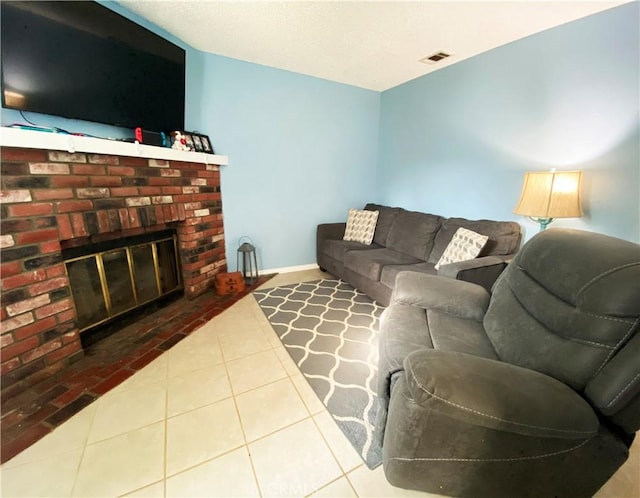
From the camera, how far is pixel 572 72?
1.85 m

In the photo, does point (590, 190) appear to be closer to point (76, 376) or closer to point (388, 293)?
point (388, 293)

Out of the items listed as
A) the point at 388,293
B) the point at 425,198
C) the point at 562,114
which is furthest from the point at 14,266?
the point at 562,114

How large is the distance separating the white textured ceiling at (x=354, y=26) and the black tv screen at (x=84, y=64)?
1.13 feet

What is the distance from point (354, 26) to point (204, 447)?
9.35ft

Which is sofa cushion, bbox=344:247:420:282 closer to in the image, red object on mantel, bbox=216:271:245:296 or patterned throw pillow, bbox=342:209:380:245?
patterned throw pillow, bbox=342:209:380:245

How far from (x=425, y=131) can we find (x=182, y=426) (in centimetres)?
338

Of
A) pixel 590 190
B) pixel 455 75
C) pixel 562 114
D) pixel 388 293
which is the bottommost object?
pixel 388 293

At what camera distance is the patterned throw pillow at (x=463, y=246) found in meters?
2.12

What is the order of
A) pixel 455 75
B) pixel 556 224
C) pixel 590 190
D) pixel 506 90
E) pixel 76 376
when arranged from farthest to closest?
pixel 455 75 → pixel 506 90 → pixel 556 224 → pixel 590 190 → pixel 76 376

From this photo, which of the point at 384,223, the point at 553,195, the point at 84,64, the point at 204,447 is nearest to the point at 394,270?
the point at 384,223

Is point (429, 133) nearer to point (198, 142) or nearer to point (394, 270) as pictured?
point (394, 270)

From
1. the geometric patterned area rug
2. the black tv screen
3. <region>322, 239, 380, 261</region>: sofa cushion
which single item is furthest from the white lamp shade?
the black tv screen

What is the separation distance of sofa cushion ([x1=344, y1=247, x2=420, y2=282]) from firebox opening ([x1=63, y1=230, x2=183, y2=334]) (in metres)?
1.74

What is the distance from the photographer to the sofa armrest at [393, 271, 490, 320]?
1512mm
